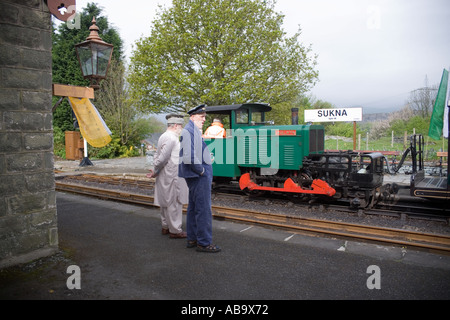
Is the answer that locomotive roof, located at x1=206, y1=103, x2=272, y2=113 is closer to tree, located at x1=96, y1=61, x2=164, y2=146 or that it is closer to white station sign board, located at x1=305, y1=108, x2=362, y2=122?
white station sign board, located at x1=305, y1=108, x2=362, y2=122

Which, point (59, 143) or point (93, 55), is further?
point (59, 143)

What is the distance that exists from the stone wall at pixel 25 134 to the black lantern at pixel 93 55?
231 centimetres

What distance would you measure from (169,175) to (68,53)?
→ 20.8m

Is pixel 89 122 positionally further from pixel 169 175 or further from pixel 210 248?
pixel 210 248

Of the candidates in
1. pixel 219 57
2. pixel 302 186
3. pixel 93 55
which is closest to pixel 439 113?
pixel 302 186

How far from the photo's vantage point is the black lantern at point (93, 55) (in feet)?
20.2

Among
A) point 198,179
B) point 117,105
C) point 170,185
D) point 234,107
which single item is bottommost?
point 170,185

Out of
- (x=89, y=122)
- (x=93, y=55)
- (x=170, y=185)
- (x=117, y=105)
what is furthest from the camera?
(x=117, y=105)

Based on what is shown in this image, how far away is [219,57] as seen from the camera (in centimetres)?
1438

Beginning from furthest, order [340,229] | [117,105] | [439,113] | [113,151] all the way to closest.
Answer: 1. [113,151]
2. [117,105]
3. [439,113]
4. [340,229]

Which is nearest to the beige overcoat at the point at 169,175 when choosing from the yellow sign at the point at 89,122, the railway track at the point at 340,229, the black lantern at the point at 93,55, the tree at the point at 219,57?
the yellow sign at the point at 89,122

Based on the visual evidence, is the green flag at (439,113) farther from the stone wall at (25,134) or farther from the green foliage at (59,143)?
the green foliage at (59,143)

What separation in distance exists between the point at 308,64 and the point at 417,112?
2644cm
